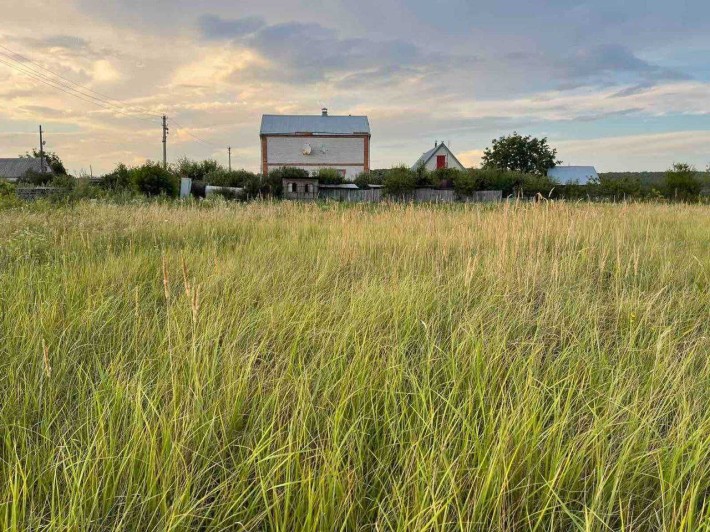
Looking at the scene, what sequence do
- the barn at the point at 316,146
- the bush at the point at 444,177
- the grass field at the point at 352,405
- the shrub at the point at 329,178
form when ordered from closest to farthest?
the grass field at the point at 352,405
the bush at the point at 444,177
the shrub at the point at 329,178
the barn at the point at 316,146

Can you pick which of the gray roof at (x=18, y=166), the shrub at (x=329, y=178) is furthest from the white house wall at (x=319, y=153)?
the gray roof at (x=18, y=166)

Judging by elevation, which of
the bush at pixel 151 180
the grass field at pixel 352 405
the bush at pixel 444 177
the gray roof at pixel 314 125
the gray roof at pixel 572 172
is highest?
the gray roof at pixel 314 125

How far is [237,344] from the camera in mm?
2133

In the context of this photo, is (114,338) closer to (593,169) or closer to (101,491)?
(101,491)

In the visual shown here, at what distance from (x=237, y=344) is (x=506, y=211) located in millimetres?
4808

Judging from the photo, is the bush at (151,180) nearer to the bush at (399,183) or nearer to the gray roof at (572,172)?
the bush at (399,183)

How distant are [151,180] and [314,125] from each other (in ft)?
76.1

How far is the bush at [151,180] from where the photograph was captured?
19.1 m

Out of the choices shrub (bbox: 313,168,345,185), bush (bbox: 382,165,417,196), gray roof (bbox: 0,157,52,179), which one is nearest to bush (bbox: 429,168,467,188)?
bush (bbox: 382,165,417,196)

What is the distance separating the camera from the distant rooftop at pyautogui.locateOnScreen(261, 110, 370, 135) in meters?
39.0

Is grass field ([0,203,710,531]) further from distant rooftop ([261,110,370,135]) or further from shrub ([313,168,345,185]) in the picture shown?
distant rooftop ([261,110,370,135])

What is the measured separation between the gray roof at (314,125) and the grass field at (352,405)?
37819 mm

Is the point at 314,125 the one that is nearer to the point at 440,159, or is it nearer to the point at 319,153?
the point at 319,153

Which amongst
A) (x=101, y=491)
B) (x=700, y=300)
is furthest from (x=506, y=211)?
(x=101, y=491)
